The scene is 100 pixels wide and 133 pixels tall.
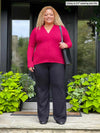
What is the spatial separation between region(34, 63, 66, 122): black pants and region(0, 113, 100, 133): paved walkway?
121 mm

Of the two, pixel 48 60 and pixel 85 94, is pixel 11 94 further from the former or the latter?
pixel 85 94

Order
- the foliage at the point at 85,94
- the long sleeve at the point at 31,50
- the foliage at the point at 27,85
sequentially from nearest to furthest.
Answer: the long sleeve at the point at 31,50 < the foliage at the point at 85,94 < the foliage at the point at 27,85

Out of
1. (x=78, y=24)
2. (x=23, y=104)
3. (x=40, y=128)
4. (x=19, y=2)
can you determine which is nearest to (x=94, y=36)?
(x=78, y=24)

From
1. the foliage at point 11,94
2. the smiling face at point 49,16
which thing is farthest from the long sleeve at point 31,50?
the foliage at point 11,94

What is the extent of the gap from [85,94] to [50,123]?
1052 mm

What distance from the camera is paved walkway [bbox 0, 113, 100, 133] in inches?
97.4

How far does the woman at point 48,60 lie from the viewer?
98.6 inches

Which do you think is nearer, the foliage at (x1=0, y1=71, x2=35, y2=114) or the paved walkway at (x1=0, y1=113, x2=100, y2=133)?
the paved walkway at (x1=0, y1=113, x2=100, y2=133)

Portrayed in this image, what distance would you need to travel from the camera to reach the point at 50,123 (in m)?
2.60

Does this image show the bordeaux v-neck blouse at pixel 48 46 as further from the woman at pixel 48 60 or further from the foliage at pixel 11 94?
the foliage at pixel 11 94

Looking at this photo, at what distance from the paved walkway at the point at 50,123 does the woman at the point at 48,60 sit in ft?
0.35

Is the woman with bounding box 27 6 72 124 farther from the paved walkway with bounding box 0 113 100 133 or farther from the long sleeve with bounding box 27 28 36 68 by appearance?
the paved walkway with bounding box 0 113 100 133

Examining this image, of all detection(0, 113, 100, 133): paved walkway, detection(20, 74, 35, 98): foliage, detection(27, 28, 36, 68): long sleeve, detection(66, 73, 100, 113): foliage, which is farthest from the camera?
detection(20, 74, 35, 98): foliage

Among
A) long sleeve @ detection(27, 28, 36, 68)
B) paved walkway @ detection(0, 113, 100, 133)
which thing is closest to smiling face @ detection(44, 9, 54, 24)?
long sleeve @ detection(27, 28, 36, 68)
